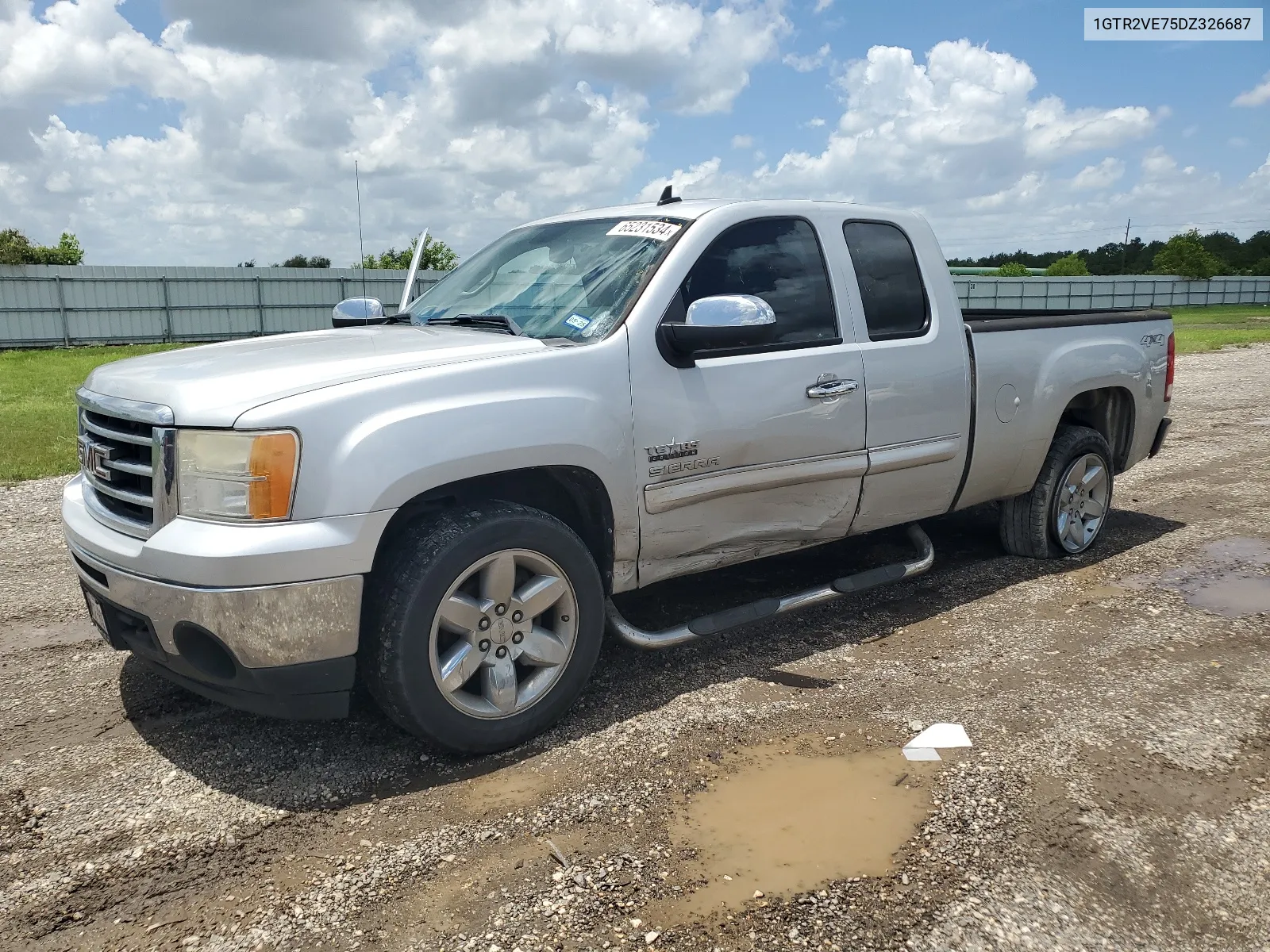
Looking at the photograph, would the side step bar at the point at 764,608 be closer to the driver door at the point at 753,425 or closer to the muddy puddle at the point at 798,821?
the driver door at the point at 753,425

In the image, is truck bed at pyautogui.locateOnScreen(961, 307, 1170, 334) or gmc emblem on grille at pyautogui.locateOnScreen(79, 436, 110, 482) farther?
truck bed at pyautogui.locateOnScreen(961, 307, 1170, 334)

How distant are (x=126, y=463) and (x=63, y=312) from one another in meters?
28.3

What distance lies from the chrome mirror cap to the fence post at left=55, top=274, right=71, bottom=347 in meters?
28.8

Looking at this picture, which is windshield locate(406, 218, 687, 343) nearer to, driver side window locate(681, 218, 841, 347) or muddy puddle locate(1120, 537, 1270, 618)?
driver side window locate(681, 218, 841, 347)

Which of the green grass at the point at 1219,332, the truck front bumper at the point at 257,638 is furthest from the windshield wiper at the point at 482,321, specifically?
the green grass at the point at 1219,332

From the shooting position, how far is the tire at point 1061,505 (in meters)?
5.62

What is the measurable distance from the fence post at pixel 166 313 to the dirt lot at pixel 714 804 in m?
27.0

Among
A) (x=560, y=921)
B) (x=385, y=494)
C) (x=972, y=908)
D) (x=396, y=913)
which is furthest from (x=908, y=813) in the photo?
(x=385, y=494)

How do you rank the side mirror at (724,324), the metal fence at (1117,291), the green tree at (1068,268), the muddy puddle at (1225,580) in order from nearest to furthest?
the side mirror at (724,324) → the muddy puddle at (1225,580) → the metal fence at (1117,291) → the green tree at (1068,268)

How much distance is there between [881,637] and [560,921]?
2482 mm

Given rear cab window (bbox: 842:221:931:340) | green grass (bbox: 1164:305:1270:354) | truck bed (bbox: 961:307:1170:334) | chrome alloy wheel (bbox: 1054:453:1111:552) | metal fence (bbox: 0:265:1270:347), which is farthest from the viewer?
metal fence (bbox: 0:265:1270:347)

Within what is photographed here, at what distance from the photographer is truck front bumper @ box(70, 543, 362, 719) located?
2951mm

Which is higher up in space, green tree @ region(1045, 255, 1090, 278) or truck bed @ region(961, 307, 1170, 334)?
green tree @ region(1045, 255, 1090, 278)

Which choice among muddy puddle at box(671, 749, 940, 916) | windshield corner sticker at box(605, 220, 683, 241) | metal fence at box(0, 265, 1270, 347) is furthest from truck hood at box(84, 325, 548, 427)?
metal fence at box(0, 265, 1270, 347)
